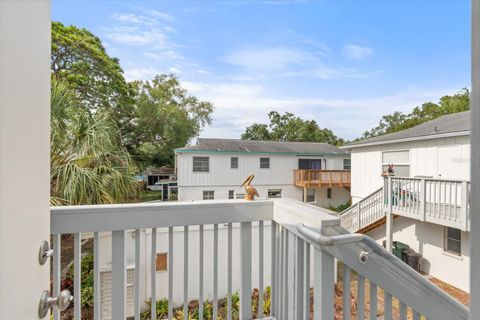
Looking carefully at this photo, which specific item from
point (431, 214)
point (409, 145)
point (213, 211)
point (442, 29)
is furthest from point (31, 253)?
point (409, 145)

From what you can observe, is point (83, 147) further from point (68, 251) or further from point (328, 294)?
point (328, 294)

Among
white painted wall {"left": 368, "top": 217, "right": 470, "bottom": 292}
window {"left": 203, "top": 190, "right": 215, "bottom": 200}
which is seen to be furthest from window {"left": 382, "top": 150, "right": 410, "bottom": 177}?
window {"left": 203, "top": 190, "right": 215, "bottom": 200}

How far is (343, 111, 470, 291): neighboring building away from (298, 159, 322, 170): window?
156 inches

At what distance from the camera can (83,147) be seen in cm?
235

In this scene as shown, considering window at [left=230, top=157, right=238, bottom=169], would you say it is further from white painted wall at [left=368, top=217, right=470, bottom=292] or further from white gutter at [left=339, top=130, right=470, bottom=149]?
white painted wall at [left=368, top=217, right=470, bottom=292]

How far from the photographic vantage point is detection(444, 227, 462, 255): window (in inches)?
201

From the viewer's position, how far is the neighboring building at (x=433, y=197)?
4715mm

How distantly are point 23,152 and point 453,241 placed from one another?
7.07 meters

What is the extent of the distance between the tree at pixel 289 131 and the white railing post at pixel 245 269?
24.8ft

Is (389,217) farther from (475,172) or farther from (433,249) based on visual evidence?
(475,172)

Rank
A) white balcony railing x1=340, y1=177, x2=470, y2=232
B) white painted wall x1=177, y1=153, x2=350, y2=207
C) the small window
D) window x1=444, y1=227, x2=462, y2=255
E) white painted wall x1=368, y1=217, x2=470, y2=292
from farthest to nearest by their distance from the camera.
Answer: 1. white painted wall x1=177, y1=153, x2=350, y2=207
2. window x1=444, y1=227, x2=462, y2=255
3. white painted wall x1=368, y1=217, x2=470, y2=292
4. white balcony railing x1=340, y1=177, x2=470, y2=232
5. the small window

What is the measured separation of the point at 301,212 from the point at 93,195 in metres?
1.94

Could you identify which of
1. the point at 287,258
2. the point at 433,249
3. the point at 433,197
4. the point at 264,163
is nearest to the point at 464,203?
the point at 433,197

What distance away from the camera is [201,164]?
30.9 feet
